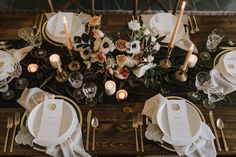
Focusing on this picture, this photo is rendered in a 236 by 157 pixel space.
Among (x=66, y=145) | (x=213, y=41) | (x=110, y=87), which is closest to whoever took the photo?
(x=66, y=145)

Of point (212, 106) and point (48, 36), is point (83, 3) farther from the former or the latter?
point (212, 106)

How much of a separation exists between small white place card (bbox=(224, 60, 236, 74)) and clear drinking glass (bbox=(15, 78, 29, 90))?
1.12m

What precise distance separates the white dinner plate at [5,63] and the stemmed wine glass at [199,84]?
1.01 metres

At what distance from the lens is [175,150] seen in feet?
4.50

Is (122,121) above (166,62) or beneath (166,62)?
beneath

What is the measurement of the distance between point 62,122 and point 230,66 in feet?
3.23

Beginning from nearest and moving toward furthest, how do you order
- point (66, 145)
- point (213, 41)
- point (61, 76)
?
point (66, 145), point (61, 76), point (213, 41)

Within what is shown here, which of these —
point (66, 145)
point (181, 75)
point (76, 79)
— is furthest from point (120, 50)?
point (66, 145)

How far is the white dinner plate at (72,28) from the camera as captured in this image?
5.73ft

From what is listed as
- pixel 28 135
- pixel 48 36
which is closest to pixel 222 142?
pixel 28 135

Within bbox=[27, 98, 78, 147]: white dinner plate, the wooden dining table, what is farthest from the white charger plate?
bbox=[27, 98, 78, 147]: white dinner plate

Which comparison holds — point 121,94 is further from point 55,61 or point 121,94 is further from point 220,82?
→ point 220,82

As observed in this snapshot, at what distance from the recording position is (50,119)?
4.71 feet

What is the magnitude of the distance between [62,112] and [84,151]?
0.78 feet
